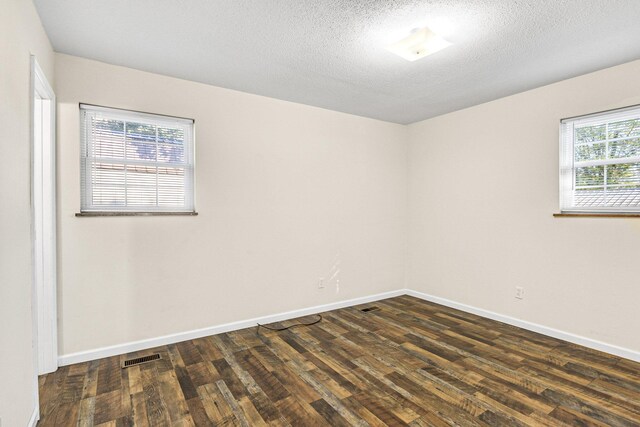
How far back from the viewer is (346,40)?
8.09 feet

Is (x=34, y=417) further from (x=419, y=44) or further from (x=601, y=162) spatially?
(x=601, y=162)

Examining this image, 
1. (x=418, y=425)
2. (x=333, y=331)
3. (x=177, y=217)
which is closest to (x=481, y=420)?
(x=418, y=425)

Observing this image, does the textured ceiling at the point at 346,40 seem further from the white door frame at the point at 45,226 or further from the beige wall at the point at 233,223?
the white door frame at the point at 45,226

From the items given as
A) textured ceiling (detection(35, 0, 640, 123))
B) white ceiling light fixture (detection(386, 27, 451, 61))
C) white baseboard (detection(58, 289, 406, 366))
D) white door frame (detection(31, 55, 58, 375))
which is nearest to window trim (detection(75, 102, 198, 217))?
white door frame (detection(31, 55, 58, 375))

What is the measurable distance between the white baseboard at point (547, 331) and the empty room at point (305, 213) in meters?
0.02

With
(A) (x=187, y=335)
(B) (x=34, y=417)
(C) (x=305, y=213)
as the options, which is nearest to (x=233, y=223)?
(C) (x=305, y=213)

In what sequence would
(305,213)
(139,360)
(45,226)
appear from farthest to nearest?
(305,213) < (139,360) < (45,226)

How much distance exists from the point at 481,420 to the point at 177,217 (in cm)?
294

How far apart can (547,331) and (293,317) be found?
271cm

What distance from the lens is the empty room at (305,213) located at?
2.07 metres

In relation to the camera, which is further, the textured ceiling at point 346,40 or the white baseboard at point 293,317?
the white baseboard at point 293,317

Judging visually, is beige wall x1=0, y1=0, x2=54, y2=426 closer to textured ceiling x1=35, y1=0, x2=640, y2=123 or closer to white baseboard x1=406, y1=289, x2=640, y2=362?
textured ceiling x1=35, y1=0, x2=640, y2=123

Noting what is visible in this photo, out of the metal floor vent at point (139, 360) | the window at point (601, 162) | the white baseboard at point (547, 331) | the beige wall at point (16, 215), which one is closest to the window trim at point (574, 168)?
the window at point (601, 162)

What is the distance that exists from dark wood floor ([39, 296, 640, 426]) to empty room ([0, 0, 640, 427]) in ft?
0.07
